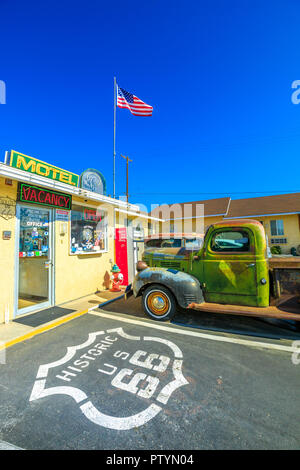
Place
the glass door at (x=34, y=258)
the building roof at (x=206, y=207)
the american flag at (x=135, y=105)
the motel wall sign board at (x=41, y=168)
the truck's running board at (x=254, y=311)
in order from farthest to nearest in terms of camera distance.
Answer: the building roof at (x=206, y=207), the american flag at (x=135, y=105), the glass door at (x=34, y=258), the motel wall sign board at (x=41, y=168), the truck's running board at (x=254, y=311)

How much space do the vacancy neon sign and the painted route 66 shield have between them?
11.9 feet

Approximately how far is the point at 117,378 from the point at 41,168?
16.9 ft

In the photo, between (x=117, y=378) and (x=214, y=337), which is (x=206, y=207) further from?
(x=117, y=378)

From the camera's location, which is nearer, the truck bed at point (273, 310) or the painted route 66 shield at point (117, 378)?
the painted route 66 shield at point (117, 378)

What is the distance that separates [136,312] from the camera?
206 inches

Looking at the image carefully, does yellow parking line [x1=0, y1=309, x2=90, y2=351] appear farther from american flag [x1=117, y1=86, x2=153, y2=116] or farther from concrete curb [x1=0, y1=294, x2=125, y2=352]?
american flag [x1=117, y1=86, x2=153, y2=116]

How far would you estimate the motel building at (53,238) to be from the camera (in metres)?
4.66

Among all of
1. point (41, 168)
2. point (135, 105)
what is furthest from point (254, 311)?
point (135, 105)

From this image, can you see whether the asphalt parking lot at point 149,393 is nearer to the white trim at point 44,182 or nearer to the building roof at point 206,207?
the white trim at point 44,182

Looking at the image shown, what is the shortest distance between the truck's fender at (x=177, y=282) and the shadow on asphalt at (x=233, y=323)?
58cm

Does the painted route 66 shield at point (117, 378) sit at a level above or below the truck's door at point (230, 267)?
below

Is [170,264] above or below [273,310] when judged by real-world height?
above

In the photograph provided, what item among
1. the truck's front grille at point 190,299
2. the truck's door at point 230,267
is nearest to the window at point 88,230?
the truck's front grille at point 190,299

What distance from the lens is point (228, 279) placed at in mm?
4223
